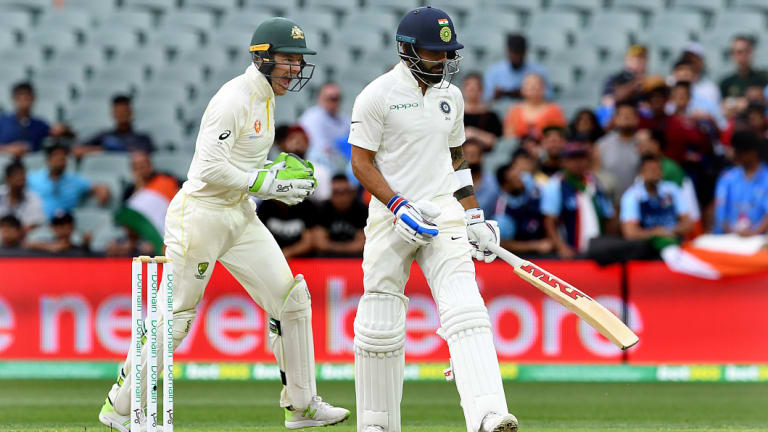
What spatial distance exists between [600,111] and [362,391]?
7805 mm

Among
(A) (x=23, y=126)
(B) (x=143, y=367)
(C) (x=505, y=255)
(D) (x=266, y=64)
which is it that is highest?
(D) (x=266, y=64)

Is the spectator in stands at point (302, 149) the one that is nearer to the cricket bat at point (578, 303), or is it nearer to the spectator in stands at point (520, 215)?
the spectator in stands at point (520, 215)

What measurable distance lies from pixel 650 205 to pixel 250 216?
5.22 metres

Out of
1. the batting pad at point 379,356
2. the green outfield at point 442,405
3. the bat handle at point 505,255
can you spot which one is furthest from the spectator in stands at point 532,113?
the batting pad at point 379,356

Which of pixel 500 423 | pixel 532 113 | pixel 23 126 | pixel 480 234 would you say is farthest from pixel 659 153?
pixel 500 423

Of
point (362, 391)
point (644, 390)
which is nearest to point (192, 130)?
point (644, 390)

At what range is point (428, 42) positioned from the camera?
6254 millimetres

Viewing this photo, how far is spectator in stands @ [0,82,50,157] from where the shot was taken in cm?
1359

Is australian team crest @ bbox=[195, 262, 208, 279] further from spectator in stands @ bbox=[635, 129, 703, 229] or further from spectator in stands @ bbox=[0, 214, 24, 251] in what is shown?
spectator in stands @ bbox=[635, 129, 703, 229]

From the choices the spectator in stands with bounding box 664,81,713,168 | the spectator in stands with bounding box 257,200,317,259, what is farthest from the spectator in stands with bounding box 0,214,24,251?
the spectator in stands with bounding box 664,81,713,168

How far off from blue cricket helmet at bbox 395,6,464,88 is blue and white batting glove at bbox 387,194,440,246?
26.7 inches

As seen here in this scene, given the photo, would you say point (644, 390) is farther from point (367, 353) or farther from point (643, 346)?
point (367, 353)

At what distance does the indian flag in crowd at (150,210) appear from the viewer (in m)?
11.4

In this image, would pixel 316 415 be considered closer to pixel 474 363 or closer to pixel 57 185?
pixel 474 363
